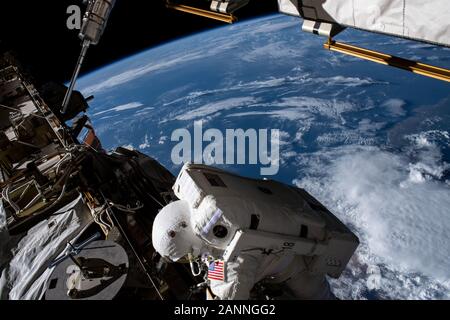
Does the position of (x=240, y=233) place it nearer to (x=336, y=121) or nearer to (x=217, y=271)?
(x=217, y=271)

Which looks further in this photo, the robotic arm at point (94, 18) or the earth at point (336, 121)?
the earth at point (336, 121)

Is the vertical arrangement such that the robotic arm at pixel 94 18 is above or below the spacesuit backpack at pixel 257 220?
above

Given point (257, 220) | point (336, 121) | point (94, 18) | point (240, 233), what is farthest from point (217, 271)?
point (336, 121)

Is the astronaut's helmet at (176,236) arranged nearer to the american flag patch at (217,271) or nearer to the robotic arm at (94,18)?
the american flag patch at (217,271)

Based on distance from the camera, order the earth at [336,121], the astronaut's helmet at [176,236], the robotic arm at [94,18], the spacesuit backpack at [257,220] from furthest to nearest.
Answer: the earth at [336,121], the robotic arm at [94,18], the astronaut's helmet at [176,236], the spacesuit backpack at [257,220]

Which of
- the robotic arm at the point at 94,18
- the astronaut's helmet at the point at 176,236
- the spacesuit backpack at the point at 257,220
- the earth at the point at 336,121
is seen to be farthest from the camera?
the earth at the point at 336,121

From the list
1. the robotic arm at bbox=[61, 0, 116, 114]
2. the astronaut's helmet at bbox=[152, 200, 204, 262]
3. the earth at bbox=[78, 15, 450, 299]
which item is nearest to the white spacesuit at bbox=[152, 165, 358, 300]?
the astronaut's helmet at bbox=[152, 200, 204, 262]

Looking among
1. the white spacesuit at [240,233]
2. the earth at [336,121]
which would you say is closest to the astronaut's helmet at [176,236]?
the white spacesuit at [240,233]

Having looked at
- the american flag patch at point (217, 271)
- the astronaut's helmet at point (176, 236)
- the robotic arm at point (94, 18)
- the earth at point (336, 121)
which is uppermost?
the robotic arm at point (94, 18)

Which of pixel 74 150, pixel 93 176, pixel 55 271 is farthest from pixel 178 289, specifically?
→ pixel 74 150
